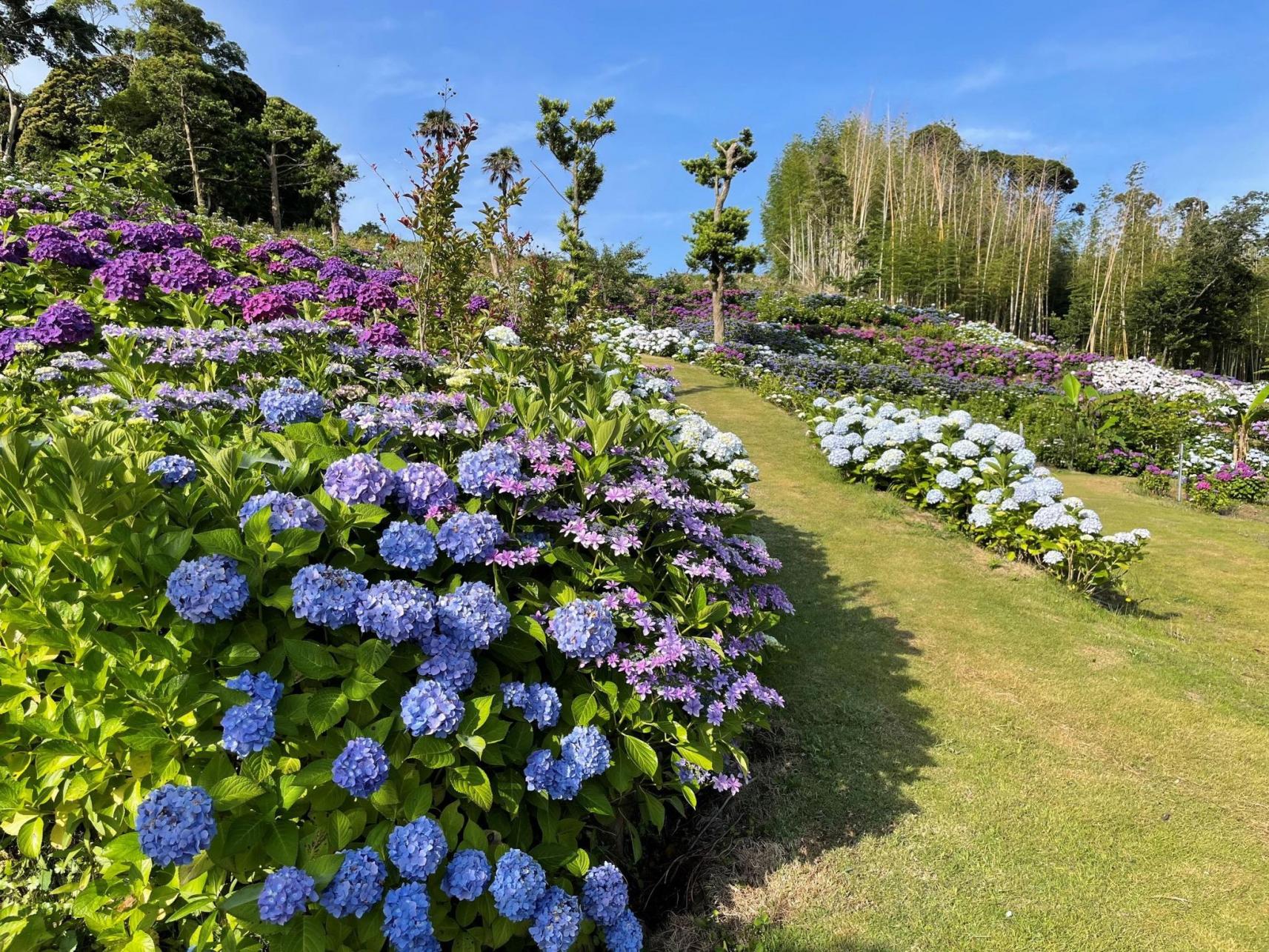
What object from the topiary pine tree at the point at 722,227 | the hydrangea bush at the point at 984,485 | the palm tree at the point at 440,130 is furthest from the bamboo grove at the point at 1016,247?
the palm tree at the point at 440,130

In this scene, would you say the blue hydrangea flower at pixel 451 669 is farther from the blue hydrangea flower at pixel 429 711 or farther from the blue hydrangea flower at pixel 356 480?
the blue hydrangea flower at pixel 356 480

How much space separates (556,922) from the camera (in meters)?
1.53

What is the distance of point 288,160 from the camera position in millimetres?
22906

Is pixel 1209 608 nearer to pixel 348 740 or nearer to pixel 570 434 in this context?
pixel 570 434

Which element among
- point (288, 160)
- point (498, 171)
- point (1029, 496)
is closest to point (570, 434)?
point (1029, 496)

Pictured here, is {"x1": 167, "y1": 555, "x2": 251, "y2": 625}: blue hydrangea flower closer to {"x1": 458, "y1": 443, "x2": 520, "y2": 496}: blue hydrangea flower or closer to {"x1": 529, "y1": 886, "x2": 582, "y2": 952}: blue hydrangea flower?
{"x1": 458, "y1": 443, "x2": 520, "y2": 496}: blue hydrangea flower

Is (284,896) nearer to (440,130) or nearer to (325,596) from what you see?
(325,596)

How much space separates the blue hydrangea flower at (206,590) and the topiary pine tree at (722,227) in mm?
13705

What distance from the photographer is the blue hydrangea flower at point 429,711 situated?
150 centimetres

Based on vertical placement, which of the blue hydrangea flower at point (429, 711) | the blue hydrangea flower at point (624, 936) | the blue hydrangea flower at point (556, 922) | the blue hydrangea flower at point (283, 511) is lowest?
the blue hydrangea flower at point (624, 936)

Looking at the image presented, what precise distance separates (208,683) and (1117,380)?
61.7ft

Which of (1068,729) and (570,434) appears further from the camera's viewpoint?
(1068,729)

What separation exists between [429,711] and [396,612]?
240 mm

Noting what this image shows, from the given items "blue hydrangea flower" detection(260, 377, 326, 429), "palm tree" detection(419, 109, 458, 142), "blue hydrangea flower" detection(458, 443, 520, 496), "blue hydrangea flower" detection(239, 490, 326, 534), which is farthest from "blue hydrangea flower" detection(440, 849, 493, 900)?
"palm tree" detection(419, 109, 458, 142)
